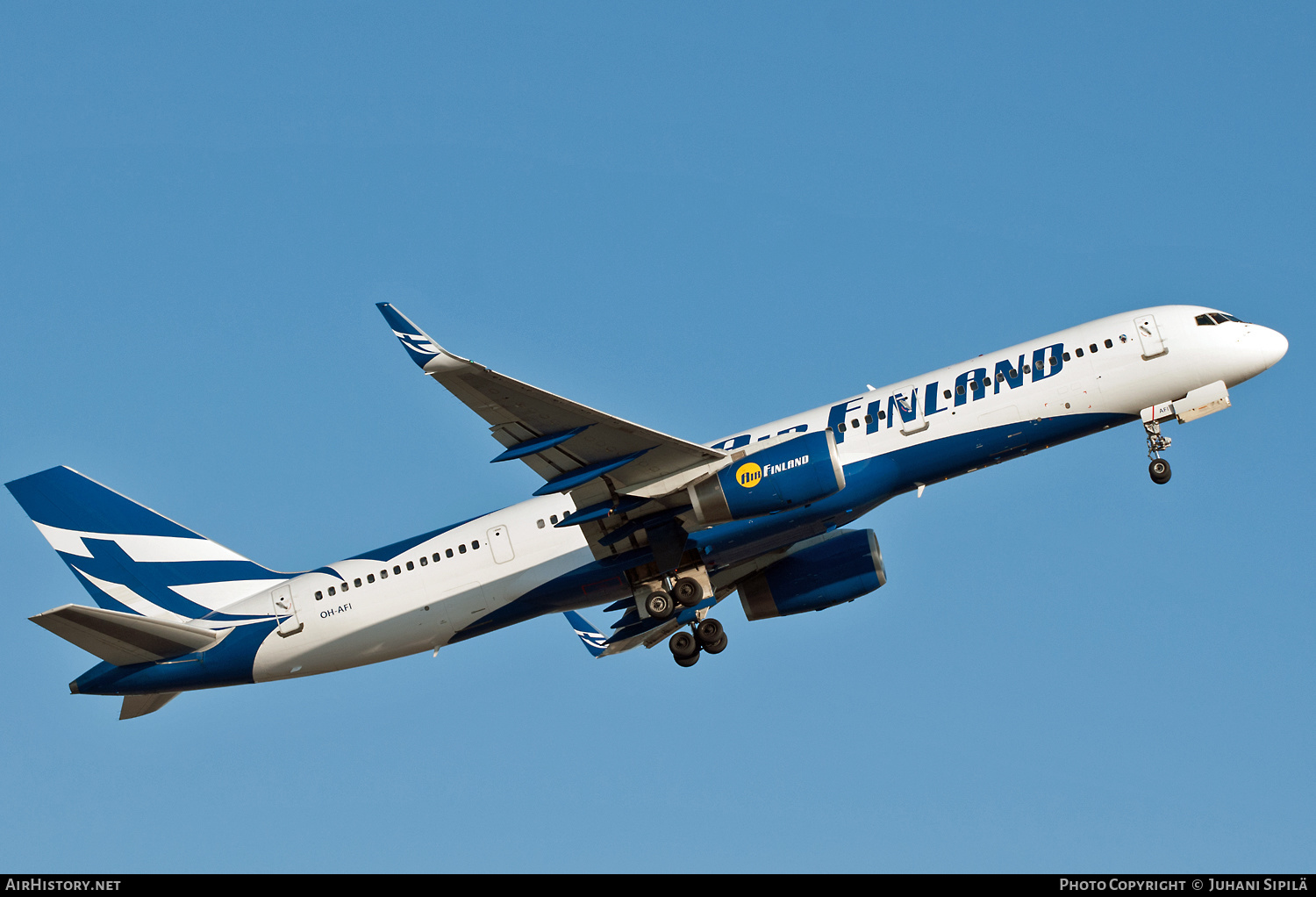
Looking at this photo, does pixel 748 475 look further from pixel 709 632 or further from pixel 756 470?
pixel 709 632

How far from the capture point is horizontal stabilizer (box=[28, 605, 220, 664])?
3128cm

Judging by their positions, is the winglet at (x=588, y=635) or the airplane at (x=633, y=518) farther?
the winglet at (x=588, y=635)

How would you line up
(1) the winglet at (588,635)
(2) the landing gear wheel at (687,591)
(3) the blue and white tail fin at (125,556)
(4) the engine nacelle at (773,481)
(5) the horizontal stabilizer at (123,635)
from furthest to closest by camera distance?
(1) the winglet at (588,635) → (3) the blue and white tail fin at (125,556) → (2) the landing gear wheel at (687,591) → (4) the engine nacelle at (773,481) → (5) the horizontal stabilizer at (123,635)

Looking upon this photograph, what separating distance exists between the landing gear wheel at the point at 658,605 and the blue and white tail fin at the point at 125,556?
10.8m

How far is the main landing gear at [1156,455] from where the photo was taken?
34.3m

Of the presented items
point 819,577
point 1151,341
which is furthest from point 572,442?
point 1151,341

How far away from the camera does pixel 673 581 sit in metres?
35.1

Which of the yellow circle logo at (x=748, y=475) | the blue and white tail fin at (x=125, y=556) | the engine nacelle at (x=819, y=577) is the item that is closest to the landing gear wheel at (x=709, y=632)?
the engine nacelle at (x=819, y=577)

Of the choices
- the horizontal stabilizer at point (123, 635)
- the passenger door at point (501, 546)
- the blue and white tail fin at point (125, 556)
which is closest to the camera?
the horizontal stabilizer at point (123, 635)

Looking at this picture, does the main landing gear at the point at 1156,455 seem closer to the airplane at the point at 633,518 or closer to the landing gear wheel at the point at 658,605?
the airplane at the point at 633,518

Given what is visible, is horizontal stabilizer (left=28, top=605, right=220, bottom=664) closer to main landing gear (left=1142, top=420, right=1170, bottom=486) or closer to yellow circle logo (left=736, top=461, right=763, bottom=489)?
yellow circle logo (left=736, top=461, right=763, bottom=489)

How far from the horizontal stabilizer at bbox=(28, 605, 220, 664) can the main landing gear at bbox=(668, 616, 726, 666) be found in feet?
42.4

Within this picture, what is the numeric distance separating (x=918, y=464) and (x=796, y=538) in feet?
12.7

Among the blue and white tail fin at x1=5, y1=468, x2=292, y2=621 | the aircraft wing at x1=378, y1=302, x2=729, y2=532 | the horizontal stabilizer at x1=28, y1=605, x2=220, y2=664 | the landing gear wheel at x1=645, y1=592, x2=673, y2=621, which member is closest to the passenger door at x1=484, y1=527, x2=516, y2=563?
the aircraft wing at x1=378, y1=302, x2=729, y2=532
